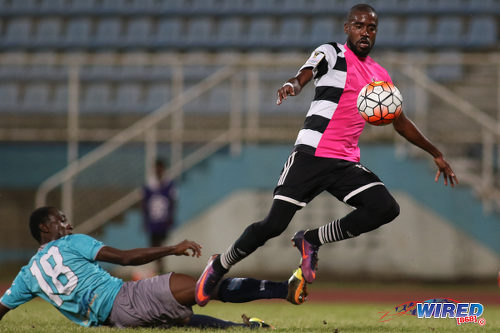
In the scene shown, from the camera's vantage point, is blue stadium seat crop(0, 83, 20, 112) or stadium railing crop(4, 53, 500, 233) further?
blue stadium seat crop(0, 83, 20, 112)

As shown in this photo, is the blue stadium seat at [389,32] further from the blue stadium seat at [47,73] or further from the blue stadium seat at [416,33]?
the blue stadium seat at [47,73]

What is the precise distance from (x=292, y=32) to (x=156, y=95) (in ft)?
→ 9.79

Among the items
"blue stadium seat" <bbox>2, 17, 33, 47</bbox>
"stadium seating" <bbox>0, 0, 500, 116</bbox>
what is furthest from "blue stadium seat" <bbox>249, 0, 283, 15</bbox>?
"blue stadium seat" <bbox>2, 17, 33, 47</bbox>

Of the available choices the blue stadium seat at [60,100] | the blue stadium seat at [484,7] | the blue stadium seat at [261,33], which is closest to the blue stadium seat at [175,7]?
the blue stadium seat at [261,33]

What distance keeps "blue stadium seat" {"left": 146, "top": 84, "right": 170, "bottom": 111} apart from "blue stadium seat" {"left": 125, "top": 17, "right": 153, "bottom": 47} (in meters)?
1.35

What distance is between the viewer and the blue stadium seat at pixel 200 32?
15141mm

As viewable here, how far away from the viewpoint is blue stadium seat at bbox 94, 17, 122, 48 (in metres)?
15.5

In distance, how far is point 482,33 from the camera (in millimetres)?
14312

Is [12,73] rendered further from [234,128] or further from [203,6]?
[234,128]

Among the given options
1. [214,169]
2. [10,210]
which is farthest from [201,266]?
[10,210]

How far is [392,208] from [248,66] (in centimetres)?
636

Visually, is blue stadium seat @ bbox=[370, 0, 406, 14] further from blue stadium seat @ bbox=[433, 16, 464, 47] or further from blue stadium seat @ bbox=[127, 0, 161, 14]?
blue stadium seat @ bbox=[127, 0, 161, 14]

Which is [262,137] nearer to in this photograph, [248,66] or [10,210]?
[248,66]

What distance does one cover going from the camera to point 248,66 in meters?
11.3
